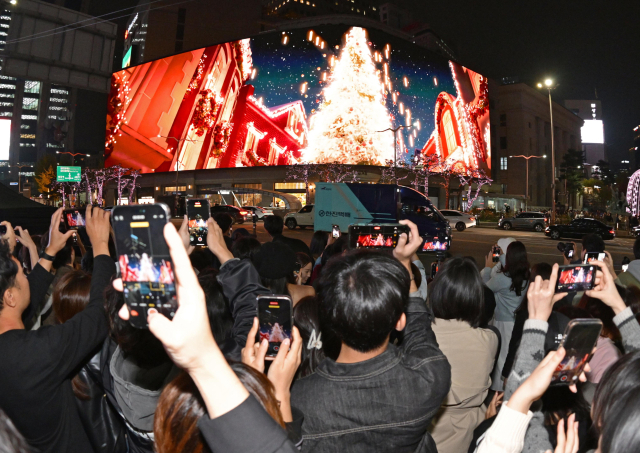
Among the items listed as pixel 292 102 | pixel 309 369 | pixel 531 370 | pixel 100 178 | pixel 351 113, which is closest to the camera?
pixel 531 370

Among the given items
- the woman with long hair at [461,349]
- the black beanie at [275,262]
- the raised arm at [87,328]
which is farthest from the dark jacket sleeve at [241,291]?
the woman with long hair at [461,349]

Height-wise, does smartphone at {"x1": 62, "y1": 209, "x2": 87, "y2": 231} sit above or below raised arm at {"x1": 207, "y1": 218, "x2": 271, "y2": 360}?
above

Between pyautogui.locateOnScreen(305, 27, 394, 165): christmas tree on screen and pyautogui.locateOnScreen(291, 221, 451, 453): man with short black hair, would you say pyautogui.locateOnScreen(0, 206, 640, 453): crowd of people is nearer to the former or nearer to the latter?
pyautogui.locateOnScreen(291, 221, 451, 453): man with short black hair

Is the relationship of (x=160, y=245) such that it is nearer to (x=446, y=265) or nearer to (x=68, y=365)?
(x=68, y=365)

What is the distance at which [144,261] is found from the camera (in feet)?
4.12

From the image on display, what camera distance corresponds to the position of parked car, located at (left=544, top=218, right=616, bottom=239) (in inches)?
1095

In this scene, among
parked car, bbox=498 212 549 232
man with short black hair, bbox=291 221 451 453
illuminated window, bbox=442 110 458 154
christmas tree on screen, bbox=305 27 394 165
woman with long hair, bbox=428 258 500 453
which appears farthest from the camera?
illuminated window, bbox=442 110 458 154

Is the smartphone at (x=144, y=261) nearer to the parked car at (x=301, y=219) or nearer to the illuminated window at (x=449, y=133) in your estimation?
the parked car at (x=301, y=219)

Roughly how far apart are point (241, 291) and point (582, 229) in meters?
30.7

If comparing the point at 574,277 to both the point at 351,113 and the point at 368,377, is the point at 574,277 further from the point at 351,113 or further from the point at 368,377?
the point at 351,113

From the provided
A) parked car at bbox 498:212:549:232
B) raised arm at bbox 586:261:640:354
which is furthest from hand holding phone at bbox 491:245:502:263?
parked car at bbox 498:212:549:232

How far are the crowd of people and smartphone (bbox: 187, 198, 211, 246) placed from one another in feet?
2.93

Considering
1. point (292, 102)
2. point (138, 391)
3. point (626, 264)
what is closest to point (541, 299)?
point (138, 391)

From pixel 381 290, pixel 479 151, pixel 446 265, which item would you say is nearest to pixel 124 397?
pixel 381 290
